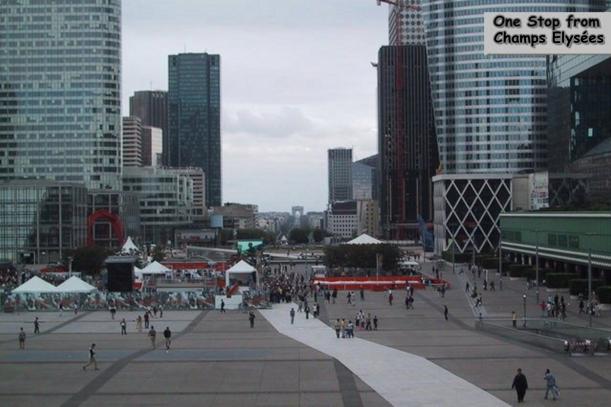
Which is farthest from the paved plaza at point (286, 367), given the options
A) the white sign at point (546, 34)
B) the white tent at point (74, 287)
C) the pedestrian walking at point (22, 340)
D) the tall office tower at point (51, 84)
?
the tall office tower at point (51, 84)

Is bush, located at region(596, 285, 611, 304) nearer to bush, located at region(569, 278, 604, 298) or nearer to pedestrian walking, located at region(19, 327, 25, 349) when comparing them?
bush, located at region(569, 278, 604, 298)

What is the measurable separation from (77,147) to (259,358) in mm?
138687

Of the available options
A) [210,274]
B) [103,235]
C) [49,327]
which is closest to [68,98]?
[103,235]

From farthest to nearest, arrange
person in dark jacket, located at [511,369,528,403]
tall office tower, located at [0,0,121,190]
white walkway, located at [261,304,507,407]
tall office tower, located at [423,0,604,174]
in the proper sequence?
tall office tower, located at [0,0,121,190]
tall office tower, located at [423,0,604,174]
white walkway, located at [261,304,507,407]
person in dark jacket, located at [511,369,528,403]

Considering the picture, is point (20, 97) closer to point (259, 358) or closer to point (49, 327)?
point (49, 327)

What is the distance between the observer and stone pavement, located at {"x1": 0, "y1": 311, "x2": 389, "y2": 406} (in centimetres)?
3047

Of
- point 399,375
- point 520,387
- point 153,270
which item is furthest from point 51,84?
point 520,387

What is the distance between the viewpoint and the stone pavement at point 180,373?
3047 cm

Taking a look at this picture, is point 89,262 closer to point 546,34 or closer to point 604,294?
point 604,294

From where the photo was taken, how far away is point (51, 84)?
171500mm

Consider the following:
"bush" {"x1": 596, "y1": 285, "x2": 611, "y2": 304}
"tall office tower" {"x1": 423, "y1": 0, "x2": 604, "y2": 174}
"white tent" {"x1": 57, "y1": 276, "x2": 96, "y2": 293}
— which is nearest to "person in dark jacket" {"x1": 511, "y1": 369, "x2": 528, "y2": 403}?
"bush" {"x1": 596, "y1": 285, "x2": 611, "y2": 304}

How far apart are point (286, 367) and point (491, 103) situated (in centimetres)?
12684

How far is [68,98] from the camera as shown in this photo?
171m

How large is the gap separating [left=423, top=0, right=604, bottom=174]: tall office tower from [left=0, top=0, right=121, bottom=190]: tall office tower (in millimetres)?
62075
